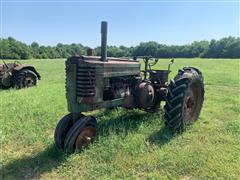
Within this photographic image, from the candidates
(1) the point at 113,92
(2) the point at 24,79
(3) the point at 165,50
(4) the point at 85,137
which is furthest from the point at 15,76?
(3) the point at 165,50

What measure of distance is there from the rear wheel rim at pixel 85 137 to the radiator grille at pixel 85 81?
0.57m

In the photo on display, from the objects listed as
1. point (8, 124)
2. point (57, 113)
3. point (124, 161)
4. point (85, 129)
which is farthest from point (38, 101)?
point (124, 161)

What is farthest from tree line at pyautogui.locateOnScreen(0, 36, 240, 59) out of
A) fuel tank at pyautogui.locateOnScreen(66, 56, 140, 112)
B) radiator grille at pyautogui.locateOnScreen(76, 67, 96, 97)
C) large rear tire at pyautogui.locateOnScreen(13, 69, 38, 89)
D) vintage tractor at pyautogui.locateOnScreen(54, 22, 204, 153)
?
radiator grille at pyautogui.locateOnScreen(76, 67, 96, 97)

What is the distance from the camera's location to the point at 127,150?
166 inches

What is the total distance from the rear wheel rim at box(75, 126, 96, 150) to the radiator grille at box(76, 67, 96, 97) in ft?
1.86

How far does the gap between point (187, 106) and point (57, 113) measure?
2.99m

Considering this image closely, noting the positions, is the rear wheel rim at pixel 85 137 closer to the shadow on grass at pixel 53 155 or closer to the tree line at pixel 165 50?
the shadow on grass at pixel 53 155

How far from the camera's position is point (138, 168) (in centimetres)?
376

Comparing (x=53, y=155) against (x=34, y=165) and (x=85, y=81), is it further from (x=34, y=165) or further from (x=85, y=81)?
(x=85, y=81)

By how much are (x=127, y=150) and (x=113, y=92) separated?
104 centimetres

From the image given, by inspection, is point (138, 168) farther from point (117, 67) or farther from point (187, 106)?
point (187, 106)

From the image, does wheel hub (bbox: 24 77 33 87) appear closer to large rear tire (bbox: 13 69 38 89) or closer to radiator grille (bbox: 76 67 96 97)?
large rear tire (bbox: 13 69 38 89)

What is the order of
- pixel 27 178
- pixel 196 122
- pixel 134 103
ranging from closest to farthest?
pixel 27 178 → pixel 134 103 → pixel 196 122

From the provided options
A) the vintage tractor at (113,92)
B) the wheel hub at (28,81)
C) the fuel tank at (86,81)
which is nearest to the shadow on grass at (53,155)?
the vintage tractor at (113,92)
